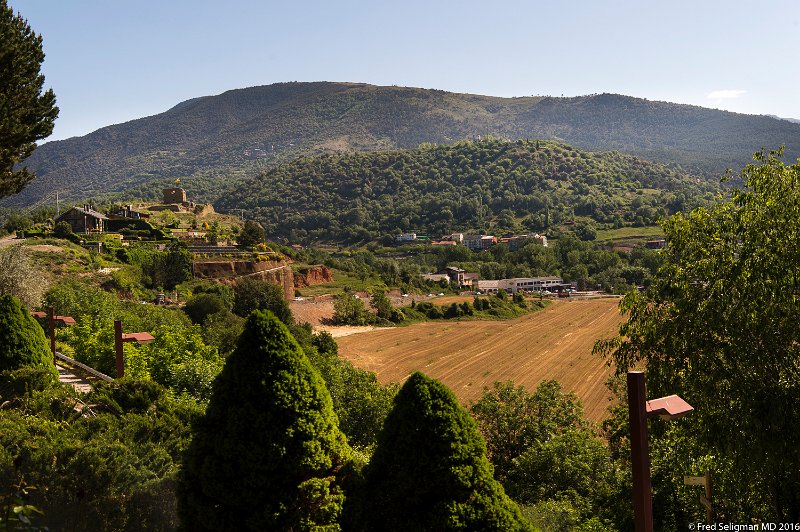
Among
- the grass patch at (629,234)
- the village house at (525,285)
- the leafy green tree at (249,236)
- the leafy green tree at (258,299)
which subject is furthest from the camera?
the grass patch at (629,234)

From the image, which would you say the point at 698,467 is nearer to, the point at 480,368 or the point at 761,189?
the point at 761,189

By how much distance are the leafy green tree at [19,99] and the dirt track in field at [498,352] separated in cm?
1867

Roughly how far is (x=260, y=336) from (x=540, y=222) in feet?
364

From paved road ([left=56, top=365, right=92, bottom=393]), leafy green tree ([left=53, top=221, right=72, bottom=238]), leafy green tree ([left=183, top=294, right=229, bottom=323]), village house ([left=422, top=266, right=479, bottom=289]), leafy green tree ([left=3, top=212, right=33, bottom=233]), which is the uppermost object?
leafy green tree ([left=3, top=212, right=33, bottom=233])

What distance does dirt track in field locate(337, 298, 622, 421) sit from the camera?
3409 centimetres

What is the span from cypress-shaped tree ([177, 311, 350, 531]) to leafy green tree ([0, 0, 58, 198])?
1063 cm

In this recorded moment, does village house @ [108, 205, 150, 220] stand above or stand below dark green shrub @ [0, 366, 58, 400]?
above

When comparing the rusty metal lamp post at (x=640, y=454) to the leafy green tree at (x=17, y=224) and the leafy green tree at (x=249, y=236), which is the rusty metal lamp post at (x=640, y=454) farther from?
the leafy green tree at (x=249, y=236)

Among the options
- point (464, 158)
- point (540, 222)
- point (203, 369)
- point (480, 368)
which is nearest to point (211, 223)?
point (480, 368)

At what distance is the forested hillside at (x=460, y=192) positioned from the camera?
381ft

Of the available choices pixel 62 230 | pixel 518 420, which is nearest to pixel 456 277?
pixel 62 230

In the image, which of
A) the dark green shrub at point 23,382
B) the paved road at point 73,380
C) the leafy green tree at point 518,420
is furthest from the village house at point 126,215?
Result: the dark green shrub at point 23,382

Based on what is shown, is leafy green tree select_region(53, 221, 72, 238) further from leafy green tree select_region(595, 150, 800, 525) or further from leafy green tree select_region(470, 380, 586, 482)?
leafy green tree select_region(595, 150, 800, 525)

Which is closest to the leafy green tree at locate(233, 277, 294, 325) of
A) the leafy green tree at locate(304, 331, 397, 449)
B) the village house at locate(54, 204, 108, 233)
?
the village house at locate(54, 204, 108, 233)
